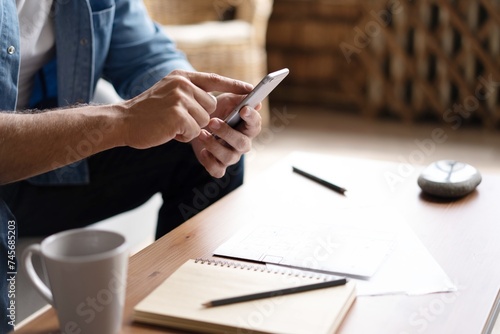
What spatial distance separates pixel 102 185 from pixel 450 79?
1.74 meters

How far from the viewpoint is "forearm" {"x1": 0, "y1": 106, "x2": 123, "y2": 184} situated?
2.80 ft

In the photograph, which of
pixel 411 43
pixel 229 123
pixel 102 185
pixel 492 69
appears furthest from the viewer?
pixel 411 43

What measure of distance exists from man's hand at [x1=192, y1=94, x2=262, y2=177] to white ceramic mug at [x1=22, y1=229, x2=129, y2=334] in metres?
0.33

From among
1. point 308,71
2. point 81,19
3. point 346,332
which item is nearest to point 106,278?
point 346,332

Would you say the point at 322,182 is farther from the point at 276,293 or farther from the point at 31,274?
the point at 31,274

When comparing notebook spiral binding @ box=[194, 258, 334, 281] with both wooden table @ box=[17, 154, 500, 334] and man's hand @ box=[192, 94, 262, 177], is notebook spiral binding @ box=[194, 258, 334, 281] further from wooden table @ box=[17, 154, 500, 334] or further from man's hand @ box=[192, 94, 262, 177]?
man's hand @ box=[192, 94, 262, 177]

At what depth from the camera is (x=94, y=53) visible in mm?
1202

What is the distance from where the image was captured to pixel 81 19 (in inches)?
45.9

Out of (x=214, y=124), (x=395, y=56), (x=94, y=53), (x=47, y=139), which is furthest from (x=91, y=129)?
(x=395, y=56)

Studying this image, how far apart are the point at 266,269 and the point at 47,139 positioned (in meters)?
0.31

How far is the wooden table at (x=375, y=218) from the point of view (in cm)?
69

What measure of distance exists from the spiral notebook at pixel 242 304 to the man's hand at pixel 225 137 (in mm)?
232

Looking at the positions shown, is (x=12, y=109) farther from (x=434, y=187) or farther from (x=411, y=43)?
(x=411, y=43)

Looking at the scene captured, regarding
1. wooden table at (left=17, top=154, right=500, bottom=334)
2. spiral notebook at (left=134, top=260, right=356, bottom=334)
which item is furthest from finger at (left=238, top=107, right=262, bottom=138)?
spiral notebook at (left=134, top=260, right=356, bottom=334)
